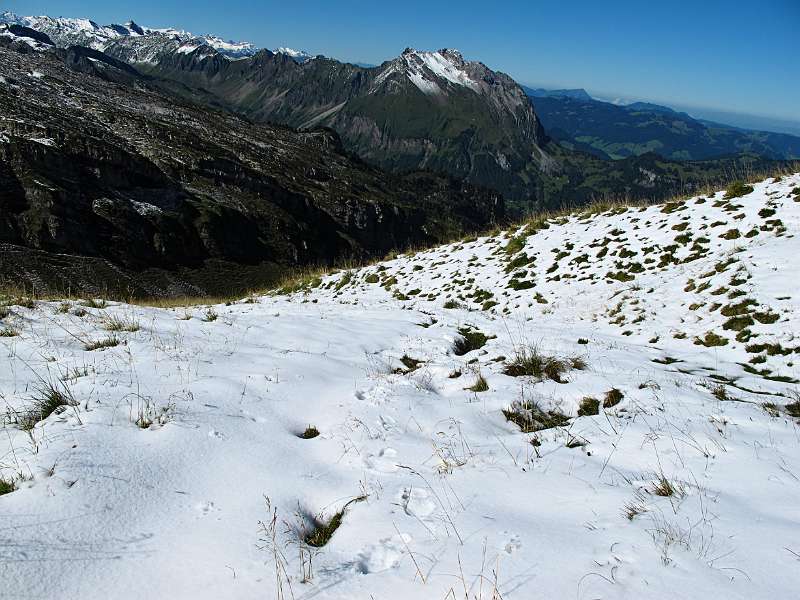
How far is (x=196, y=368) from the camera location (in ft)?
21.9

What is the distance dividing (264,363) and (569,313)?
10.8 metres

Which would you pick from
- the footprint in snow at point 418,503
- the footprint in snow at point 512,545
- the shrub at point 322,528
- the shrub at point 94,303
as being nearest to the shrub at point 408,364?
the footprint in snow at point 418,503

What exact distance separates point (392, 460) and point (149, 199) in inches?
3810

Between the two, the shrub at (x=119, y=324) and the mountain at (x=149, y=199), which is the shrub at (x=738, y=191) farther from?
the mountain at (x=149, y=199)

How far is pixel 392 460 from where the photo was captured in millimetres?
4879

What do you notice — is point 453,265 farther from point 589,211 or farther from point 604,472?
point 604,472

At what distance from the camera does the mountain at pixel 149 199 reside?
2447 inches

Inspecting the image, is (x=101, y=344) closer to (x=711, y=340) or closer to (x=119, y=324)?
(x=119, y=324)

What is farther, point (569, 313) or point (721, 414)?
point (569, 313)

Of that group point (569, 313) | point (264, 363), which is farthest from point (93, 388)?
point (569, 313)

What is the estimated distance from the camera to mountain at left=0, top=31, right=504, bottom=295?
62156 millimetres

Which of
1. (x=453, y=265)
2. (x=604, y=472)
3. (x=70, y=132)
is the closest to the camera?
(x=604, y=472)

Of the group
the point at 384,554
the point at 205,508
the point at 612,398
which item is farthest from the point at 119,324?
the point at 612,398

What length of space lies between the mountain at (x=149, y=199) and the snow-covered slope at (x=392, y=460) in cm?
2445
